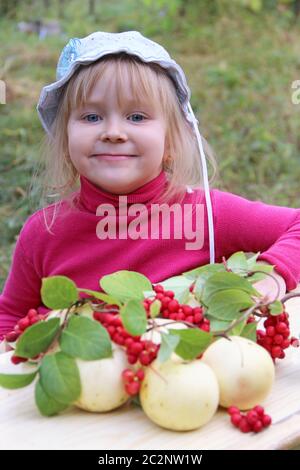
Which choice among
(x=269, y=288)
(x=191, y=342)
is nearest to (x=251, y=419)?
(x=191, y=342)

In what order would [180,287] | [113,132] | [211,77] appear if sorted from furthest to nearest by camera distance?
[211,77] → [113,132] → [180,287]

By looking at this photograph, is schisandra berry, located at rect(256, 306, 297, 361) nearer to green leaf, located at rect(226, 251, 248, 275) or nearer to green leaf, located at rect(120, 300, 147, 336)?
green leaf, located at rect(226, 251, 248, 275)

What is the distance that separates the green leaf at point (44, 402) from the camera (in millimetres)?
809

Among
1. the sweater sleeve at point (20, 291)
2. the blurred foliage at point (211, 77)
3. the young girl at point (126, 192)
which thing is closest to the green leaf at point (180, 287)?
the young girl at point (126, 192)

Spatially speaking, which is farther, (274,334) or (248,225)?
(248,225)

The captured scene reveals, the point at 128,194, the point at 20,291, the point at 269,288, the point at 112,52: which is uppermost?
the point at 112,52

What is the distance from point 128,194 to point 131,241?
0.09m

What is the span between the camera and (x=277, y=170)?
Answer: 3266mm

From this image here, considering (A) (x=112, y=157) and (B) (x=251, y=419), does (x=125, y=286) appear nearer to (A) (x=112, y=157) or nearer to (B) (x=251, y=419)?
(B) (x=251, y=419)

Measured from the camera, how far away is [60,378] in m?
0.80

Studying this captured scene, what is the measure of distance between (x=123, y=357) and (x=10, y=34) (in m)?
3.78
